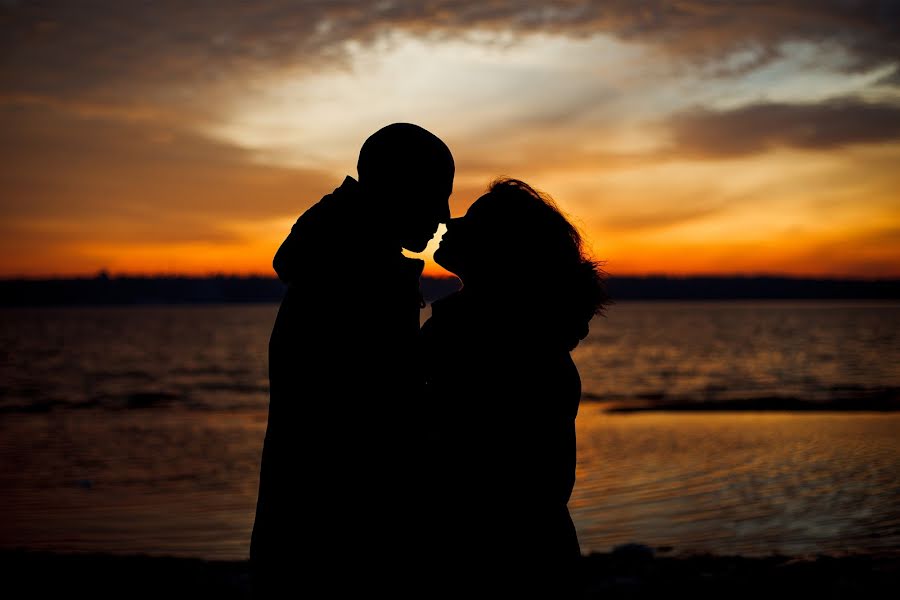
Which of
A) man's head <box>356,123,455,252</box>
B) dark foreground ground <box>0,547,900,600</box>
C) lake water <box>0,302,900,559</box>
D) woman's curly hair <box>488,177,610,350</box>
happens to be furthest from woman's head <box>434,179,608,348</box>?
lake water <box>0,302,900,559</box>

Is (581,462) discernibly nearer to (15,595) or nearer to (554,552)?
(15,595)

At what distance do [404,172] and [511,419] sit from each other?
85 centimetres

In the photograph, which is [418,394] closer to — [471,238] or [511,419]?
[511,419]

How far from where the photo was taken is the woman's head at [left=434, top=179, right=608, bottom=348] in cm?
268

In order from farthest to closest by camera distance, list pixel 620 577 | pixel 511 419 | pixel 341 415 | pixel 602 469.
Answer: pixel 602 469, pixel 620 577, pixel 511 419, pixel 341 415

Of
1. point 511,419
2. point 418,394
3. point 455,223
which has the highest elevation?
point 455,223

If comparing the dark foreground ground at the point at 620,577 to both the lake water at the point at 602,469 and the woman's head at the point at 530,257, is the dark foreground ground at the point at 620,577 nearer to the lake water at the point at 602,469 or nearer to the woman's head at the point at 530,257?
the lake water at the point at 602,469

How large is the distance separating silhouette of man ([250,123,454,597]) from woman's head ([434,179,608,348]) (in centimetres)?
48

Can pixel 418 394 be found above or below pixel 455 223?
below

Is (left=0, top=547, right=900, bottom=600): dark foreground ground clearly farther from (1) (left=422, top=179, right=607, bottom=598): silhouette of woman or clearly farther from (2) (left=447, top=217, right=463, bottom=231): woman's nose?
(2) (left=447, top=217, right=463, bottom=231): woman's nose

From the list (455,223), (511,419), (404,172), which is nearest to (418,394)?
(511,419)

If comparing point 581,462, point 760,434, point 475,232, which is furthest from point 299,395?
point 760,434

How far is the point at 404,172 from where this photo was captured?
2.30 m

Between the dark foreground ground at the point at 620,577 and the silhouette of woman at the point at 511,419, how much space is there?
225 inches
